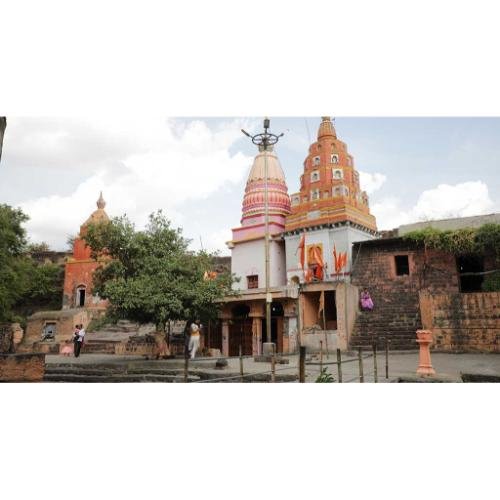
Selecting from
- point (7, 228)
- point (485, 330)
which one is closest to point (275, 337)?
point (485, 330)

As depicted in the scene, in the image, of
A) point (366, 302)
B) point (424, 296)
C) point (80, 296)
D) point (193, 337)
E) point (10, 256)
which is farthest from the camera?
point (80, 296)

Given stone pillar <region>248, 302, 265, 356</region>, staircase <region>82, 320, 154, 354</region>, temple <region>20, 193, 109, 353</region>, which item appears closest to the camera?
stone pillar <region>248, 302, 265, 356</region>

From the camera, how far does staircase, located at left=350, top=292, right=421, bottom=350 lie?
40.3ft

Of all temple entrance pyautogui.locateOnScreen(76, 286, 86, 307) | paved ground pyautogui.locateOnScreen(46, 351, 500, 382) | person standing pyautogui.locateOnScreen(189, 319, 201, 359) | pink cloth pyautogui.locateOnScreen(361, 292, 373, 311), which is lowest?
paved ground pyautogui.locateOnScreen(46, 351, 500, 382)

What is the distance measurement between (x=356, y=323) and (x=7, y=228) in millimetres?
12077

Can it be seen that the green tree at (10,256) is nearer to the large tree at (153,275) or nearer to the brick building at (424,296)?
the large tree at (153,275)

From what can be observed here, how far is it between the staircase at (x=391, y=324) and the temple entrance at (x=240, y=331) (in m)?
3.54

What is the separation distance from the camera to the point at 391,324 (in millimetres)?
13039

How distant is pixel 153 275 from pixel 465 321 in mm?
7464

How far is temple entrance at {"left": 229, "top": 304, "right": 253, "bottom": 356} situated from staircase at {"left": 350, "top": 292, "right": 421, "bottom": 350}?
354 centimetres

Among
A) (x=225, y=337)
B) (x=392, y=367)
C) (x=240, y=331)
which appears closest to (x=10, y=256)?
(x=225, y=337)

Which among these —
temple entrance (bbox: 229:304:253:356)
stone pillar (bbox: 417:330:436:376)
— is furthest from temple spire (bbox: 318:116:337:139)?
stone pillar (bbox: 417:330:436:376)

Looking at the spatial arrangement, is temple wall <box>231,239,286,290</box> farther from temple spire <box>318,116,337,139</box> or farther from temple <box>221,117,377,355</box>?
temple spire <box>318,116,337,139</box>

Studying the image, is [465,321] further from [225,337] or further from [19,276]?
[19,276]
